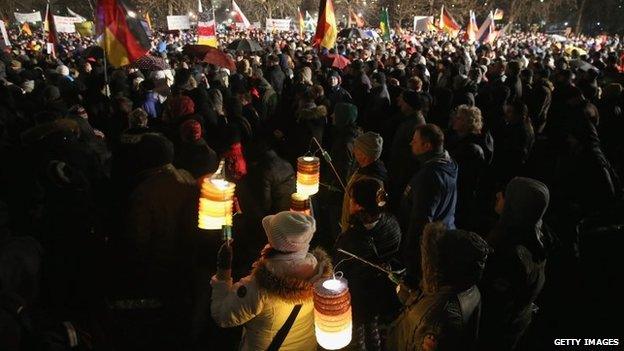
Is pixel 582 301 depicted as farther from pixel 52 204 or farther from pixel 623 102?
pixel 623 102

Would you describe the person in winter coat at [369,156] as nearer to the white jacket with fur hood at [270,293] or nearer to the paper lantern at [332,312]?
the white jacket with fur hood at [270,293]

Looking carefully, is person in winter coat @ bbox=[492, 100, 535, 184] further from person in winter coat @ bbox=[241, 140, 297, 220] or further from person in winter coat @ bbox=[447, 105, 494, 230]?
person in winter coat @ bbox=[241, 140, 297, 220]

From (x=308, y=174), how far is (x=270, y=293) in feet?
6.13

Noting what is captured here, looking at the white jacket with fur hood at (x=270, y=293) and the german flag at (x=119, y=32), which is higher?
the german flag at (x=119, y=32)

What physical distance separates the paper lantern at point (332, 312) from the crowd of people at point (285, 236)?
0.65 ft

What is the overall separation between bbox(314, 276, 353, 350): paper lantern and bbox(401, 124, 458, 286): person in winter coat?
1.82m

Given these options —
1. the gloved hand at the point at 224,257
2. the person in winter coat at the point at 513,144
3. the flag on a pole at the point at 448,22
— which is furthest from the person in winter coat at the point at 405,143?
the flag on a pole at the point at 448,22

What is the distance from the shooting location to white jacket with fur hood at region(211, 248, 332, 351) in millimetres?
2477

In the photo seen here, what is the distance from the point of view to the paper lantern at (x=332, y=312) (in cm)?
225

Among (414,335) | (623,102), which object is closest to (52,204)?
(414,335)

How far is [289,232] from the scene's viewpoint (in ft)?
8.09

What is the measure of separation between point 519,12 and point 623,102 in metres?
48.2

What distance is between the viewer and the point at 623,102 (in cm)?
971

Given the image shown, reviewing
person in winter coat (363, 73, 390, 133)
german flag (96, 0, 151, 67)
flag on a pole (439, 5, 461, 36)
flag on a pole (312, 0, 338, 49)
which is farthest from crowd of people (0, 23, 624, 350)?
flag on a pole (439, 5, 461, 36)
